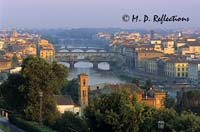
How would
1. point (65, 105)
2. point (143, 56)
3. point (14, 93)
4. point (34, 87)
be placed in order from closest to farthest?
point (34, 87) → point (14, 93) → point (65, 105) → point (143, 56)

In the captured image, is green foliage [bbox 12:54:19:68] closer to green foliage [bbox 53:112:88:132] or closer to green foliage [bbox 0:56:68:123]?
green foliage [bbox 0:56:68:123]

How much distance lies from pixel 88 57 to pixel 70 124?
1166 inches

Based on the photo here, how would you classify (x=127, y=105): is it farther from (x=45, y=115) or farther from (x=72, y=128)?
(x=45, y=115)

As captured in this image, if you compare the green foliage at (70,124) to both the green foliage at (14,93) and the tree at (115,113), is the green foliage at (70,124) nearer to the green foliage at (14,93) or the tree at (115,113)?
Result: the tree at (115,113)

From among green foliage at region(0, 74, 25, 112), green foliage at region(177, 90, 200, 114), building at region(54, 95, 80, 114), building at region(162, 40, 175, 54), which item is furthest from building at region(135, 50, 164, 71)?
green foliage at region(0, 74, 25, 112)

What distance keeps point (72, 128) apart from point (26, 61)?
170 cm

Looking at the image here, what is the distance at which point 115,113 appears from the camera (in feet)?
18.7

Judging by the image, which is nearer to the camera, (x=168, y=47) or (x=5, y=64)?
(x=5, y=64)

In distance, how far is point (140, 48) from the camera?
114 feet

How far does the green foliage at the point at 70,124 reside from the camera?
6.57m

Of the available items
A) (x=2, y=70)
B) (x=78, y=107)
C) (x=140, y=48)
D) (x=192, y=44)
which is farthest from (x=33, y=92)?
(x=192, y=44)

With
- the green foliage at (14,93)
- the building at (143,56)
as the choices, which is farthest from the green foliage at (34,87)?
the building at (143,56)

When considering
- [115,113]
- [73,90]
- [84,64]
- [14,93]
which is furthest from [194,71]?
[115,113]

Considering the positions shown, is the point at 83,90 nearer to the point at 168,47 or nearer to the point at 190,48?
the point at 190,48
